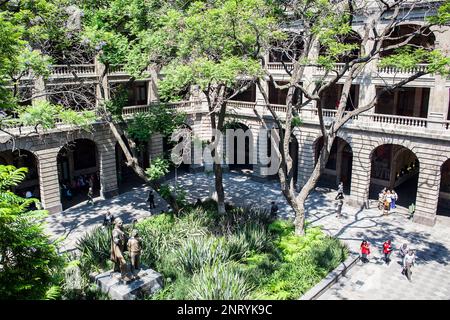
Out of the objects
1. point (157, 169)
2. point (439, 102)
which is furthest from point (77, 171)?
point (439, 102)

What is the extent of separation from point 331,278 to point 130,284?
848 centimetres

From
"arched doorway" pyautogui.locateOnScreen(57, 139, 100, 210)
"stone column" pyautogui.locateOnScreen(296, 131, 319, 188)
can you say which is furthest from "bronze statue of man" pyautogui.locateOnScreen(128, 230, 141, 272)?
"stone column" pyautogui.locateOnScreen(296, 131, 319, 188)

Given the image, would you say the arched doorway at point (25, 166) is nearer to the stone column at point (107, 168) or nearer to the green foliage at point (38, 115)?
the stone column at point (107, 168)

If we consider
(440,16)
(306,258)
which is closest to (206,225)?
(306,258)

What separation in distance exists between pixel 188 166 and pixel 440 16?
24.7 metres

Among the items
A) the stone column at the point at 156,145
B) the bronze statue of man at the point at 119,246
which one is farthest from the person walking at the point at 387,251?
the stone column at the point at 156,145

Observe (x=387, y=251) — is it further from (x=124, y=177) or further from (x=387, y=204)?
(x=124, y=177)

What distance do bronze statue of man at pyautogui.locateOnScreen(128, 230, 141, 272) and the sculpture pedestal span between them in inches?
14.9

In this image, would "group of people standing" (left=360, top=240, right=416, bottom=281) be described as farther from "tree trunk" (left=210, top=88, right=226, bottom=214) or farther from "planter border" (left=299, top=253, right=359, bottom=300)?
"tree trunk" (left=210, top=88, right=226, bottom=214)

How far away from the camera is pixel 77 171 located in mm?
33531

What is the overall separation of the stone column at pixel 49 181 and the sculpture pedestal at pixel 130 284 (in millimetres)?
12859

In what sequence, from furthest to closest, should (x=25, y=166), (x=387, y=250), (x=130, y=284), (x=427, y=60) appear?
(x=25, y=166) < (x=387, y=250) < (x=427, y=60) < (x=130, y=284)

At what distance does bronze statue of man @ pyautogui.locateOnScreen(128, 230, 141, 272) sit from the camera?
603 inches

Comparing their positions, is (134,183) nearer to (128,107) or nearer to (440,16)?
(128,107)
